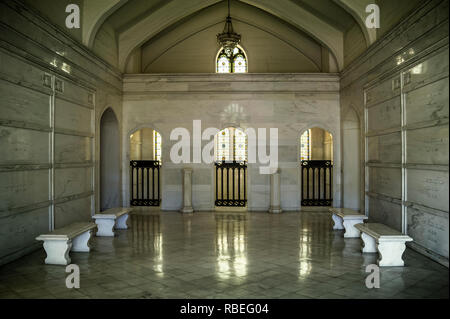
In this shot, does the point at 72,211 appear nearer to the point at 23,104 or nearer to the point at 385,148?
the point at 23,104

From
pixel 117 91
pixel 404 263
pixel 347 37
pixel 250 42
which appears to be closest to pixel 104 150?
pixel 117 91

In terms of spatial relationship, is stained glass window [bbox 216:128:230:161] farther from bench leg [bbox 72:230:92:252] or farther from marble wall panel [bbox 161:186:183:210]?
bench leg [bbox 72:230:92:252]

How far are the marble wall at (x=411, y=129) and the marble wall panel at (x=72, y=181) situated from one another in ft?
25.6

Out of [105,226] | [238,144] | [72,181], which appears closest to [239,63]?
[238,144]

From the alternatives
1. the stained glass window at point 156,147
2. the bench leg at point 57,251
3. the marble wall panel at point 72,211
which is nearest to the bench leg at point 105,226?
the marble wall panel at point 72,211

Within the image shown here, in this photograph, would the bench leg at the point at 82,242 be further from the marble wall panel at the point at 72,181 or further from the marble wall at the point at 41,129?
the marble wall panel at the point at 72,181

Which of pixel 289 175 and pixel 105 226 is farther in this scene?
pixel 289 175

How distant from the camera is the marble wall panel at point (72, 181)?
27.7ft

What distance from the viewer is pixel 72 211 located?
29.9ft

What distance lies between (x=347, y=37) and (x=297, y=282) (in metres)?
9.30

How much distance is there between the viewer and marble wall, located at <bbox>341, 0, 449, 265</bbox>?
21.0 ft

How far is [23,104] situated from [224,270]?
4965 millimetres

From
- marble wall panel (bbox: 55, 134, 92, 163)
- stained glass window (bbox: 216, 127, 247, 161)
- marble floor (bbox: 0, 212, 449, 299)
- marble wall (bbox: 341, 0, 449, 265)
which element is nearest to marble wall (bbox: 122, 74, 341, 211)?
marble wall (bbox: 341, 0, 449, 265)

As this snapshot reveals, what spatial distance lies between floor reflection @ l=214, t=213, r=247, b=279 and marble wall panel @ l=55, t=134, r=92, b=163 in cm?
415
